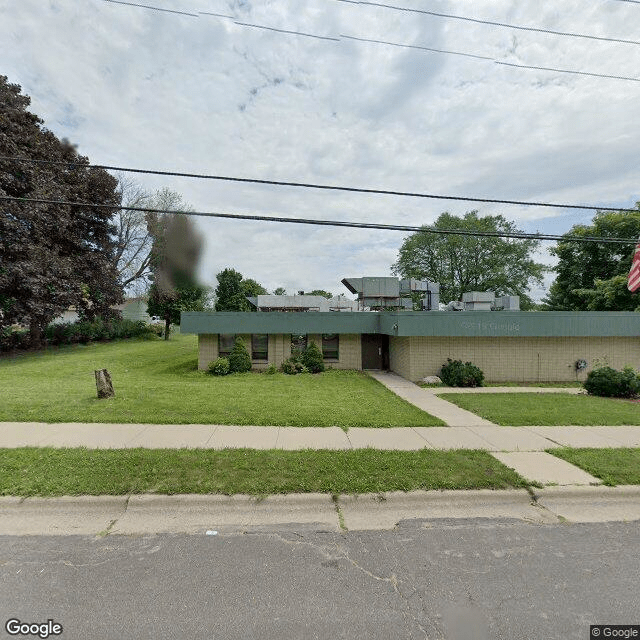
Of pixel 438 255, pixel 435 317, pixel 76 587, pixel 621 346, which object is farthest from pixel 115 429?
pixel 438 255

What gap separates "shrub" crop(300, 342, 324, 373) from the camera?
16.0 m

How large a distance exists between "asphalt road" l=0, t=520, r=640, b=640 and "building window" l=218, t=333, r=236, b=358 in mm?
13154

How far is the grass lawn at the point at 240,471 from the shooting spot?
14.8 ft

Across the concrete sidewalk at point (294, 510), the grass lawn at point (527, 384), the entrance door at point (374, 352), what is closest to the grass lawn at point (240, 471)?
the concrete sidewalk at point (294, 510)

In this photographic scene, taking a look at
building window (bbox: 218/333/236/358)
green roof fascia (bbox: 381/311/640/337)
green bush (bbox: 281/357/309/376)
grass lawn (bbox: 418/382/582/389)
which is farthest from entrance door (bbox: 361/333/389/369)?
building window (bbox: 218/333/236/358)

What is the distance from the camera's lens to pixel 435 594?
2922 mm

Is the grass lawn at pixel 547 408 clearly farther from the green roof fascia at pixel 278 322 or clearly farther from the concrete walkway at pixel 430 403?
the green roof fascia at pixel 278 322

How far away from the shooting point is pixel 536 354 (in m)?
14.6

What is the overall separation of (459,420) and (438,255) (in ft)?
111

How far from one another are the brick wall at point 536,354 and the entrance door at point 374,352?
9.31 feet

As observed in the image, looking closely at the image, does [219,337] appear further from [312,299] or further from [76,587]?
[76,587]

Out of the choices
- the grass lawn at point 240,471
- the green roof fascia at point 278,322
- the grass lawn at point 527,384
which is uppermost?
the green roof fascia at point 278,322

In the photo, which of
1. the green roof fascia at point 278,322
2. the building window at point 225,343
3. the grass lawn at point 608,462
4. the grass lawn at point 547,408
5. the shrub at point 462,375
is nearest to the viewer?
the grass lawn at point 608,462

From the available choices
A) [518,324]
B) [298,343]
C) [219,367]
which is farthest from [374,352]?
[219,367]
